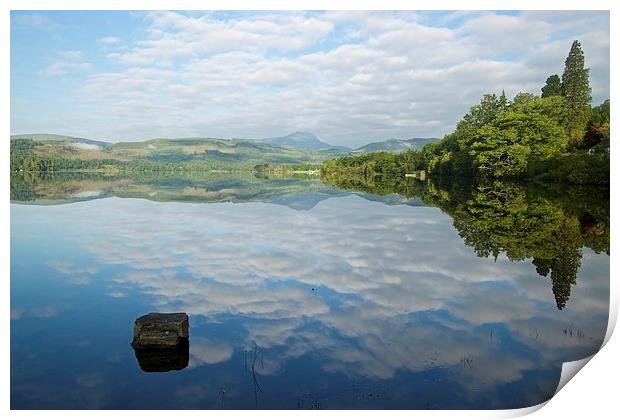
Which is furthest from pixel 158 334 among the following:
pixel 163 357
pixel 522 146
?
pixel 522 146

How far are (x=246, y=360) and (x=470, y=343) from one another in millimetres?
2384

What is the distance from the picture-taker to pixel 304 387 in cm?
414

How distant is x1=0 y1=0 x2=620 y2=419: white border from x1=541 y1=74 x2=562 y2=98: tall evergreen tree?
3977 cm

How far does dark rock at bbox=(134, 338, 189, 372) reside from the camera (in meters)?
4.62

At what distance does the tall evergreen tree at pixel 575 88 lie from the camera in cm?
3547

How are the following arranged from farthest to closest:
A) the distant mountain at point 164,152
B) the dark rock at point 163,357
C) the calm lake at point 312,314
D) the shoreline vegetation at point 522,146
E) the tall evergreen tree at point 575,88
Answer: the distant mountain at point 164,152 → the tall evergreen tree at point 575,88 → the shoreline vegetation at point 522,146 → the dark rock at point 163,357 → the calm lake at point 312,314

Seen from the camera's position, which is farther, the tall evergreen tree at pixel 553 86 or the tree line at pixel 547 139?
the tall evergreen tree at pixel 553 86

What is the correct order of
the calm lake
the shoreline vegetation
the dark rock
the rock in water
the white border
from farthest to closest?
the shoreline vegetation
the rock in water
the dark rock
the calm lake
the white border

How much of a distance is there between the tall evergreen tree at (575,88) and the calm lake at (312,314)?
25907mm

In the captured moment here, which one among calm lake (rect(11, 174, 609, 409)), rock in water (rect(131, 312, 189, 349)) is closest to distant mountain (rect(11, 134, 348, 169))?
calm lake (rect(11, 174, 609, 409))

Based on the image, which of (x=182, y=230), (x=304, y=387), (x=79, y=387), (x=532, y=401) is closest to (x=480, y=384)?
(x=532, y=401)

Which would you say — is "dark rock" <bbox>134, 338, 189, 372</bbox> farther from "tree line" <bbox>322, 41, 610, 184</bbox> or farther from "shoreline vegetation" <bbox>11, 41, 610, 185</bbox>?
"tree line" <bbox>322, 41, 610, 184</bbox>

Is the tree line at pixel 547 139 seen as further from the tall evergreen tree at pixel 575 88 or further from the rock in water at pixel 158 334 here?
the rock in water at pixel 158 334

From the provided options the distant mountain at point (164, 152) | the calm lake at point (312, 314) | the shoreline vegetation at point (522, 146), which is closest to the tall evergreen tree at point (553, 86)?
the shoreline vegetation at point (522, 146)
